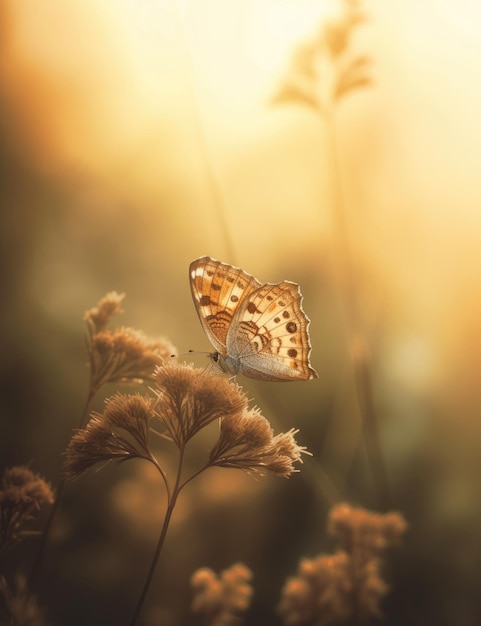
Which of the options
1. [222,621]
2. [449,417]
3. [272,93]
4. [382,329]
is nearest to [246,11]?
[272,93]

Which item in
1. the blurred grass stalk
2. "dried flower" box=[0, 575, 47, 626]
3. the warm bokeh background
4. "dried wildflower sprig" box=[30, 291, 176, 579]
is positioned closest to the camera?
"dried flower" box=[0, 575, 47, 626]

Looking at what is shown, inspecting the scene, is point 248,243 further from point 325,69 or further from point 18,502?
point 18,502

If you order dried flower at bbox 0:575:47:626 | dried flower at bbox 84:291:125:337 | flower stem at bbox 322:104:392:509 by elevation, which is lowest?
dried flower at bbox 0:575:47:626

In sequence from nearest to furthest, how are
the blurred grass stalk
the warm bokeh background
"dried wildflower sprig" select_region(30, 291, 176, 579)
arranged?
"dried wildflower sprig" select_region(30, 291, 176, 579) → the warm bokeh background → the blurred grass stalk

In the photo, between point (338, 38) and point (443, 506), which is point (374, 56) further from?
point (443, 506)

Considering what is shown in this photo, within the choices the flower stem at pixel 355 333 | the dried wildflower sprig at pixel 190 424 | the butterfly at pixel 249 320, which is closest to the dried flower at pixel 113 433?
the dried wildflower sprig at pixel 190 424

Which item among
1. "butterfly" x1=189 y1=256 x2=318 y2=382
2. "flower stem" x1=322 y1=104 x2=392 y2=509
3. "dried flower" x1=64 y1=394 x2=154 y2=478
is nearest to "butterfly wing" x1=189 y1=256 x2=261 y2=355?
"butterfly" x1=189 y1=256 x2=318 y2=382

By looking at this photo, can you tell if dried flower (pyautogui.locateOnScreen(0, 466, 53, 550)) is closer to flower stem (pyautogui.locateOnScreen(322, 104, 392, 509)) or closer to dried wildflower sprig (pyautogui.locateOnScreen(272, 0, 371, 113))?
flower stem (pyautogui.locateOnScreen(322, 104, 392, 509))
